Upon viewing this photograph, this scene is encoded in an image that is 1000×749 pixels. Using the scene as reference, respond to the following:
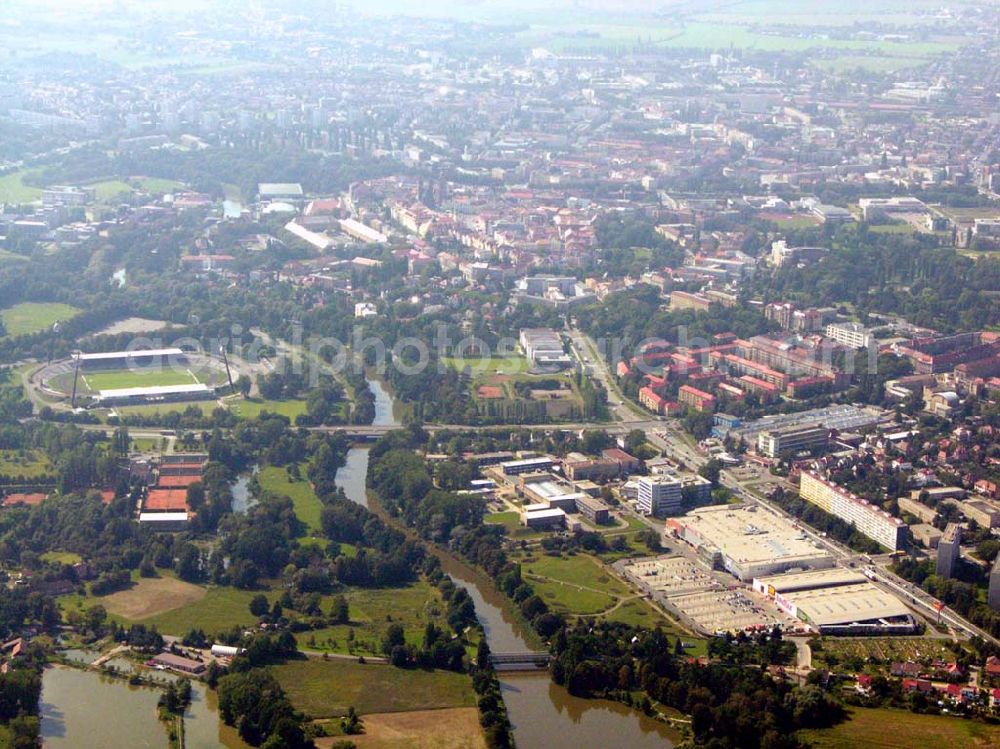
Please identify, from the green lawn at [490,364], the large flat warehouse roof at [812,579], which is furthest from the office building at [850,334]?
the large flat warehouse roof at [812,579]

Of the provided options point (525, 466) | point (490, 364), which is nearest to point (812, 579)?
point (525, 466)

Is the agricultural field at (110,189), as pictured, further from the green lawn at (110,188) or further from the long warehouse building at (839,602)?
the long warehouse building at (839,602)

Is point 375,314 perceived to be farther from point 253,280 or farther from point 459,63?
point 459,63

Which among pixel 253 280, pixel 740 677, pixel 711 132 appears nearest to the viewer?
pixel 740 677

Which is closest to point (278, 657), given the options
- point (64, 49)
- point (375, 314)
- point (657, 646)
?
point (657, 646)

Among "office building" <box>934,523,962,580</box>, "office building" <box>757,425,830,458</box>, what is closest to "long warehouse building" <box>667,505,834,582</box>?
"office building" <box>934,523,962,580</box>

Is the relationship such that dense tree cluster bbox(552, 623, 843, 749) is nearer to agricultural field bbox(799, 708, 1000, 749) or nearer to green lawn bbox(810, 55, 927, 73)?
agricultural field bbox(799, 708, 1000, 749)
